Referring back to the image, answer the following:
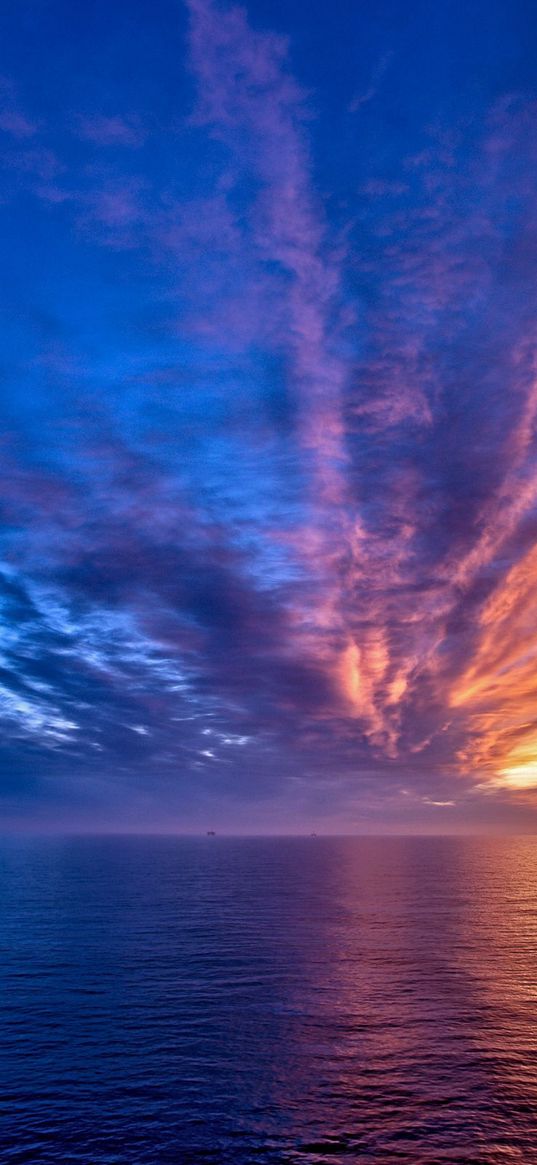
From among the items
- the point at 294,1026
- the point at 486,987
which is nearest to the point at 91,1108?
the point at 294,1026

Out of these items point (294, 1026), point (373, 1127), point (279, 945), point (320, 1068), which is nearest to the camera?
point (373, 1127)

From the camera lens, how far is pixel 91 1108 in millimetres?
38438

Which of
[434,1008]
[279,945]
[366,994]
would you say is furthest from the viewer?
[279,945]

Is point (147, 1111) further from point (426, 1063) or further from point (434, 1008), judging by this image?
point (434, 1008)

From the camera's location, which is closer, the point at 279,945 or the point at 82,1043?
the point at 82,1043

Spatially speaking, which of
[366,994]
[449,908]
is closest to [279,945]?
[366,994]

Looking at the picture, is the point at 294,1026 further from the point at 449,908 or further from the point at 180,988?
the point at 449,908

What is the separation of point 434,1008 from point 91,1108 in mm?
29613

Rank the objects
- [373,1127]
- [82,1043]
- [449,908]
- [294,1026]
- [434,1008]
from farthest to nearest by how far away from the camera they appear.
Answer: [449,908]
[434,1008]
[294,1026]
[82,1043]
[373,1127]

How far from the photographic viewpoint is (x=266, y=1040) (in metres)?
48.8

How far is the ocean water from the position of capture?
35094 mm

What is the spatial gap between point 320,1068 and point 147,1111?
38.7 ft

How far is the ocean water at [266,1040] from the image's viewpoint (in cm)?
3509

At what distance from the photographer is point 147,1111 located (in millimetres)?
38062
